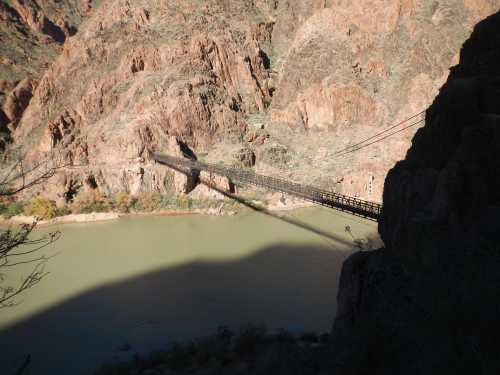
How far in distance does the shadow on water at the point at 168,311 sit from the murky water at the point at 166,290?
35 mm

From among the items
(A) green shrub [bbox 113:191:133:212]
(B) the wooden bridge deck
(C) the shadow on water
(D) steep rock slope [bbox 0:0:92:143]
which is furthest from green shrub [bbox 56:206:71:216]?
(C) the shadow on water

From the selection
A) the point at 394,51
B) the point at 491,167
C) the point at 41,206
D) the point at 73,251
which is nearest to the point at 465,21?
the point at 394,51

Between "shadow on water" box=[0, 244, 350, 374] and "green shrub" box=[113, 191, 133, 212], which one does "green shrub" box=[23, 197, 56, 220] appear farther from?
"shadow on water" box=[0, 244, 350, 374]

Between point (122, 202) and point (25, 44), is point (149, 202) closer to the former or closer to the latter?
point (122, 202)

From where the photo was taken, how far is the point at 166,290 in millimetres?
12531

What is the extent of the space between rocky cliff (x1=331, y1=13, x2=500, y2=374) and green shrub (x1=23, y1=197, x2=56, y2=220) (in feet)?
73.8

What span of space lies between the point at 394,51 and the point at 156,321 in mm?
28552

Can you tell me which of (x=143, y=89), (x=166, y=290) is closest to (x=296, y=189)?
A: (x=166, y=290)

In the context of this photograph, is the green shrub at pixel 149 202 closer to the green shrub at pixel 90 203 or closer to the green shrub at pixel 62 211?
the green shrub at pixel 90 203

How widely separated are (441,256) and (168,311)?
29.1 feet

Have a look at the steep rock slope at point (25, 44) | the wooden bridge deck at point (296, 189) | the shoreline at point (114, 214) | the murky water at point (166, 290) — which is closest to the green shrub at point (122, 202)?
the shoreline at point (114, 214)

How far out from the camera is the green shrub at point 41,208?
2266cm

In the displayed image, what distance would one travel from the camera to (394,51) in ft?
93.0

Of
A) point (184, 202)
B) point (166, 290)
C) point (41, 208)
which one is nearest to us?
point (166, 290)
